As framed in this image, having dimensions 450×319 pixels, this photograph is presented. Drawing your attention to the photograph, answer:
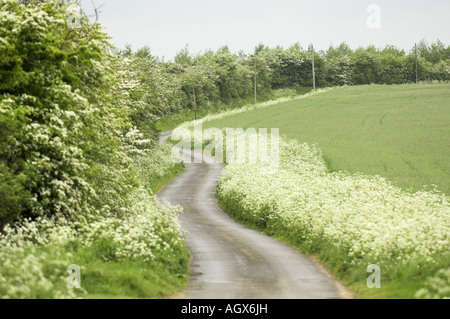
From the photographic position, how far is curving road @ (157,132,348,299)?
16.8 m

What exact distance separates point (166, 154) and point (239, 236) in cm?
3940

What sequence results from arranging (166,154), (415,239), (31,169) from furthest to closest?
(166,154) → (31,169) → (415,239)

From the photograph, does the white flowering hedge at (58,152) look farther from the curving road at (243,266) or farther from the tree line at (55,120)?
the curving road at (243,266)

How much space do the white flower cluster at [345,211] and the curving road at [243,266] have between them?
4.61ft

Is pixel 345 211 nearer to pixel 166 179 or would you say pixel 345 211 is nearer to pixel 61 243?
pixel 61 243

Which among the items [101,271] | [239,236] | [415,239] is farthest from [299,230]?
[101,271]

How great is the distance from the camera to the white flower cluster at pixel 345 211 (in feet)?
58.4

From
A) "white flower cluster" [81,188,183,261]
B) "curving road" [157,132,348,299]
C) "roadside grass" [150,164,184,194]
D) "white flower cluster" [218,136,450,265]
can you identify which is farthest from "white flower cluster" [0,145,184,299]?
"roadside grass" [150,164,184,194]

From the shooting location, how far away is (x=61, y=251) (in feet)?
51.5

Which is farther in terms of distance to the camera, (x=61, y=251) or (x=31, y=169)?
(x=31, y=169)

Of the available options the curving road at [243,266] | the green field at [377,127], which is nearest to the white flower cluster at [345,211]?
the curving road at [243,266]

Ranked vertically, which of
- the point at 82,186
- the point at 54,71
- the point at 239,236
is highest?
the point at 54,71

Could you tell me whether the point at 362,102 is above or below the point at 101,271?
above
